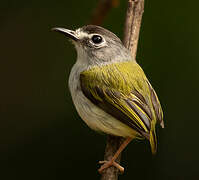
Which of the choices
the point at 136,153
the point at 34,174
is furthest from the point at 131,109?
the point at 34,174

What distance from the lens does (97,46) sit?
17.3 ft

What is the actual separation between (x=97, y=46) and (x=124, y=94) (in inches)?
25.9

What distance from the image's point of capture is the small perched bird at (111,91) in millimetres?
4848

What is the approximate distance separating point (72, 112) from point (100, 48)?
1.50 meters

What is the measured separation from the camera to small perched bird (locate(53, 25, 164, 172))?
4848 millimetres

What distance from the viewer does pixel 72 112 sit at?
6.56 m

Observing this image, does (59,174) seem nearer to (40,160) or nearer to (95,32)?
(40,160)

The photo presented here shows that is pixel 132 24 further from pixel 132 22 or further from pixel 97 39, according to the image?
pixel 97 39

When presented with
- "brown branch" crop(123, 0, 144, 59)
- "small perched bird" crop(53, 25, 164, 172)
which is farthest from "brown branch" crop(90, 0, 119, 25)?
"brown branch" crop(123, 0, 144, 59)

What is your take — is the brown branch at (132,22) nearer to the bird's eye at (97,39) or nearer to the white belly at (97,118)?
the bird's eye at (97,39)

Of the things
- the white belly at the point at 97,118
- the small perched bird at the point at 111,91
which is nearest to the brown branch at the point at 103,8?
the small perched bird at the point at 111,91

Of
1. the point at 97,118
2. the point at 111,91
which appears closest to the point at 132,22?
the point at 111,91

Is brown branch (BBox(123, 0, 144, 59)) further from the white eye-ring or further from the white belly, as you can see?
the white belly

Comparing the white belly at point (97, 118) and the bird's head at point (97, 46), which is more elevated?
the bird's head at point (97, 46)
